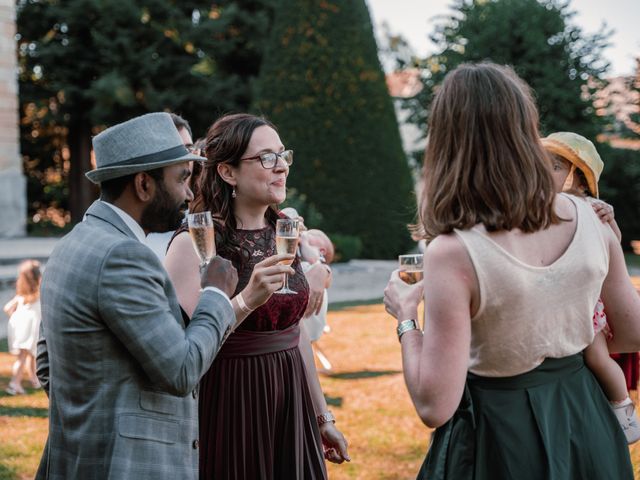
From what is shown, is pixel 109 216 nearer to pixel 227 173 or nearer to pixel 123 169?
pixel 123 169

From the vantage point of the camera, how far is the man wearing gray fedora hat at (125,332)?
2.04 meters

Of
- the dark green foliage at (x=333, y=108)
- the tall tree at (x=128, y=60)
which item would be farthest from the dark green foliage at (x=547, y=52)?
the tall tree at (x=128, y=60)

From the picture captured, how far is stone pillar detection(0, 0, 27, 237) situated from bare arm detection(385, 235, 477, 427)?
18.6 meters

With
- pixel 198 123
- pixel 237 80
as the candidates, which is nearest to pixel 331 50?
pixel 237 80

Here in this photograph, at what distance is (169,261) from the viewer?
2809 mm

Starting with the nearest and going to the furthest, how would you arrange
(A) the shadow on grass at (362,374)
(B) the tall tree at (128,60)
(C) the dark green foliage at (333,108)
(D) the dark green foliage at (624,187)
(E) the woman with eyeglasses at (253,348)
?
(E) the woman with eyeglasses at (253,348) → (A) the shadow on grass at (362,374) → (C) the dark green foliage at (333,108) → (B) the tall tree at (128,60) → (D) the dark green foliage at (624,187)

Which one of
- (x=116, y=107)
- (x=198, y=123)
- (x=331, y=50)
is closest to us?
(x=331, y=50)

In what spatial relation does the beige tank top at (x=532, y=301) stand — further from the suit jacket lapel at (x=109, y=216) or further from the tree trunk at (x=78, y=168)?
the tree trunk at (x=78, y=168)

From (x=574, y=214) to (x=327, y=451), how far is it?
175 centimetres

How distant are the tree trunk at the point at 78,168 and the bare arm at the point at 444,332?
2187cm

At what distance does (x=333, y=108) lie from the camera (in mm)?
17031

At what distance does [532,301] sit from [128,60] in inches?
798

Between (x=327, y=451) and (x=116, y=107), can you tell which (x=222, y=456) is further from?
(x=116, y=107)

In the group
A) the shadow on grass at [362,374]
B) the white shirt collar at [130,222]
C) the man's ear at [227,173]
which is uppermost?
the man's ear at [227,173]
